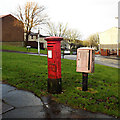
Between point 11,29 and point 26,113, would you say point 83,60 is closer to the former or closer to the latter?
point 26,113

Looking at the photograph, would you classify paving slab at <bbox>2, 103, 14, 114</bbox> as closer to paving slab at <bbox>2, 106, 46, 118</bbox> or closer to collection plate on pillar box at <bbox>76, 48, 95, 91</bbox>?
paving slab at <bbox>2, 106, 46, 118</bbox>

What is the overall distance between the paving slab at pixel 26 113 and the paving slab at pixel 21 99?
11.3 inches

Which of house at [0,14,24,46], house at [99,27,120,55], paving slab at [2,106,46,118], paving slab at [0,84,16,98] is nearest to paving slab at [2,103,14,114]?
paving slab at [2,106,46,118]

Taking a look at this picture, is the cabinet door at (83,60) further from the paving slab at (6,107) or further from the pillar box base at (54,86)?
the paving slab at (6,107)

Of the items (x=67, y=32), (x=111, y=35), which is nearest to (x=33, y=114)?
(x=111, y=35)

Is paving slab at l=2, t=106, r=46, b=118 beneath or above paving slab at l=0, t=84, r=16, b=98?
beneath

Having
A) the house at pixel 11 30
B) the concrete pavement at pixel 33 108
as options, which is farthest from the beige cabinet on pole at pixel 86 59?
the house at pixel 11 30

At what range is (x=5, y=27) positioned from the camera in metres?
37.7

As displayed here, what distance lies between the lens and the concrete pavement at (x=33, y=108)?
10.8 feet

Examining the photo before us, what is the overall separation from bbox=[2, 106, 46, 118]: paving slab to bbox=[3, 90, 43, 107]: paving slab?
288 millimetres

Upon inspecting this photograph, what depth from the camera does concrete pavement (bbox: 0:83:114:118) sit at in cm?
330

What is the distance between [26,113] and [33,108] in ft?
1.05

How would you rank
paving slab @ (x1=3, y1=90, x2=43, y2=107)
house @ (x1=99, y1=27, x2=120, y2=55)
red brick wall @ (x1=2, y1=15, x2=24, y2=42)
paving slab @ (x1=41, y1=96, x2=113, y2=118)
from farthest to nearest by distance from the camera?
house @ (x1=99, y1=27, x2=120, y2=55) → red brick wall @ (x1=2, y1=15, x2=24, y2=42) → paving slab @ (x1=3, y1=90, x2=43, y2=107) → paving slab @ (x1=41, y1=96, x2=113, y2=118)

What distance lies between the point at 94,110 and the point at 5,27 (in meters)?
39.0
